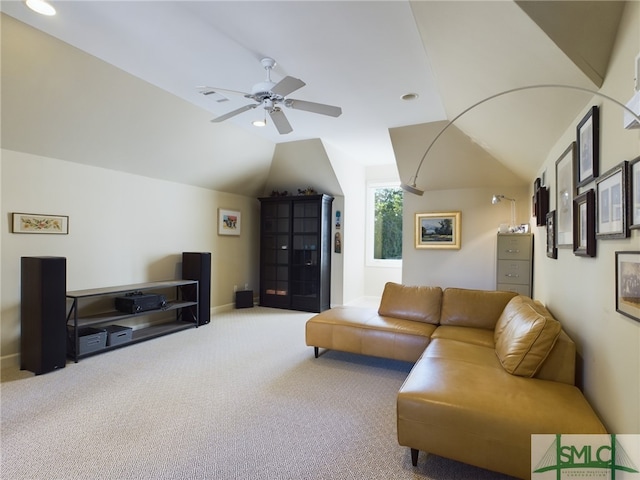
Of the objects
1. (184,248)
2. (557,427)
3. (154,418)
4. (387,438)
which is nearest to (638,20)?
(557,427)

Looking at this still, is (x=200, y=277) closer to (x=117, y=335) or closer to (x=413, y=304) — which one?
(x=117, y=335)

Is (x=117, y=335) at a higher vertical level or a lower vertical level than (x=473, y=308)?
lower

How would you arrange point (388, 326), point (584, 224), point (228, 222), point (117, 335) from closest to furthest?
point (584, 224) → point (388, 326) → point (117, 335) → point (228, 222)

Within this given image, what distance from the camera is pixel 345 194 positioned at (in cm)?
621

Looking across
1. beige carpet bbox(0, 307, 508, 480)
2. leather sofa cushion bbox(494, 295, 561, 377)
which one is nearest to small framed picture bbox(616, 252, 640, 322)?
leather sofa cushion bbox(494, 295, 561, 377)

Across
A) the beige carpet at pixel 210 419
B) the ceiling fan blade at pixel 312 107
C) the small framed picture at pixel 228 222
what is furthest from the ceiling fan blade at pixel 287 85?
the small framed picture at pixel 228 222

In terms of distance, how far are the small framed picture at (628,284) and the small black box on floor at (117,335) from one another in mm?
4462

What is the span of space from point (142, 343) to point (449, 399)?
374 centimetres

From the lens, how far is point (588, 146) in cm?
190

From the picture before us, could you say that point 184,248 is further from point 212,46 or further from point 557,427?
point 557,427

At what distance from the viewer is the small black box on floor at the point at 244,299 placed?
20.2 feet

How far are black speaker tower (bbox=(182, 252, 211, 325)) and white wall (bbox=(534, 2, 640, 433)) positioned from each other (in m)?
4.43

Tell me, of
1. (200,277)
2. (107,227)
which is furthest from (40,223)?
(200,277)

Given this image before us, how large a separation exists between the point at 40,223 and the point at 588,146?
4.87 metres
